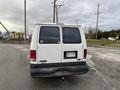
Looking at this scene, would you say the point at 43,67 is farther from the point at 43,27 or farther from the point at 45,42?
the point at 43,27

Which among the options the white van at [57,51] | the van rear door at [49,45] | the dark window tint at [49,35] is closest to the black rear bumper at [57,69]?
the white van at [57,51]

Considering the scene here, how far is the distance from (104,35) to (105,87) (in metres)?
81.5

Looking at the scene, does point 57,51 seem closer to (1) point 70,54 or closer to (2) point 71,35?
(1) point 70,54

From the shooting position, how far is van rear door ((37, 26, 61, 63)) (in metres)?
5.40

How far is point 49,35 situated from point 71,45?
0.82 metres

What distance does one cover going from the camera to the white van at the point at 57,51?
5.39m

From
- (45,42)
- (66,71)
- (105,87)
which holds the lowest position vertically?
(105,87)

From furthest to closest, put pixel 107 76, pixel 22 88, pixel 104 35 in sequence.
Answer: pixel 104 35
pixel 107 76
pixel 22 88

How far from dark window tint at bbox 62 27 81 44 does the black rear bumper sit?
0.78m

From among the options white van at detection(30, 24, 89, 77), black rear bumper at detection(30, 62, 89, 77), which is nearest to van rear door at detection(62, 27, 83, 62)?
white van at detection(30, 24, 89, 77)


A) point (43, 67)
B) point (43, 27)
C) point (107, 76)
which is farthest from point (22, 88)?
point (107, 76)

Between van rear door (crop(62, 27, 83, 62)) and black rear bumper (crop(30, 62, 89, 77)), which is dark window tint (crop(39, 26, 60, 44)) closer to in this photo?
van rear door (crop(62, 27, 83, 62))

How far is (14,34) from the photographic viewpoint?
45.8 meters

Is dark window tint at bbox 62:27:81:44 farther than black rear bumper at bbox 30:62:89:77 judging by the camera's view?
Yes
